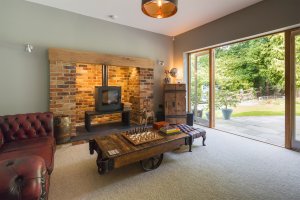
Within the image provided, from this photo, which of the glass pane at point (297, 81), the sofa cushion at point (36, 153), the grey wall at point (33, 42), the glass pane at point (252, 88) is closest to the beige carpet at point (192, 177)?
the sofa cushion at point (36, 153)

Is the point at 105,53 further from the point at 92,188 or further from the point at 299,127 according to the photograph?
the point at 299,127

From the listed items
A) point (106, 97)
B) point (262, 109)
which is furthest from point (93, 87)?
point (262, 109)

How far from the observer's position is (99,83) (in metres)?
5.02

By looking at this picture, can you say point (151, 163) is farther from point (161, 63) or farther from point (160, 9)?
point (161, 63)

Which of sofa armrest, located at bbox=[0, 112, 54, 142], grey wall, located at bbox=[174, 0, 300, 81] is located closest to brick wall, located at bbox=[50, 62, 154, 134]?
sofa armrest, located at bbox=[0, 112, 54, 142]

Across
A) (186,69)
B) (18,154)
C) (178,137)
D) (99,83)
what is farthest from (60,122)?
(186,69)

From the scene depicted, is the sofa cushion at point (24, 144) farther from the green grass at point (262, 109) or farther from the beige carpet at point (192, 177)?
the green grass at point (262, 109)

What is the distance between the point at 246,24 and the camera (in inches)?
142

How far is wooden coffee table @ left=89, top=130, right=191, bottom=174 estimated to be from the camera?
1.89m

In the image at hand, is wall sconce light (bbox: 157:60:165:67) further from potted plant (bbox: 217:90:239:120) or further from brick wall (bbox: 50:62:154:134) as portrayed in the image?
potted plant (bbox: 217:90:239:120)

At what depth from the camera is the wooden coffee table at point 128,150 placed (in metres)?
1.89

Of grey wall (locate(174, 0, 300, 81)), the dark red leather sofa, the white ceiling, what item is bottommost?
the dark red leather sofa

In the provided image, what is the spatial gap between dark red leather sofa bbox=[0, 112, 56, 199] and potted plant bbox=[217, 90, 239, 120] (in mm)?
4176

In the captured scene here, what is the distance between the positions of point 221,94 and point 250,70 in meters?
0.94
